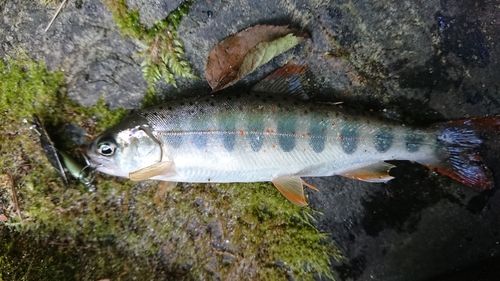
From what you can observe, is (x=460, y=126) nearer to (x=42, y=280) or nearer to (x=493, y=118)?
(x=493, y=118)

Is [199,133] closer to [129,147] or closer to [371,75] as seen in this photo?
[129,147]

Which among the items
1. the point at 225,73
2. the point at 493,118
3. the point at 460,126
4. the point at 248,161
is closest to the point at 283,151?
the point at 248,161

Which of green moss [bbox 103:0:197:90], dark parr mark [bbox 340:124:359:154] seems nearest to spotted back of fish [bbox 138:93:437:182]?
dark parr mark [bbox 340:124:359:154]

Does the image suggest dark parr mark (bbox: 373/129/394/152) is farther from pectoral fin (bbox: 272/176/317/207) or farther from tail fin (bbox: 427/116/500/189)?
pectoral fin (bbox: 272/176/317/207)

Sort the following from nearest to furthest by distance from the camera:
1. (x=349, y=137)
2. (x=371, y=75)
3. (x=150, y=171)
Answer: (x=150, y=171) < (x=349, y=137) < (x=371, y=75)

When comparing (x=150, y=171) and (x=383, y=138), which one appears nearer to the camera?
(x=150, y=171)

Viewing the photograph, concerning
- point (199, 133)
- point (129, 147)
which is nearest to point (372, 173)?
point (199, 133)

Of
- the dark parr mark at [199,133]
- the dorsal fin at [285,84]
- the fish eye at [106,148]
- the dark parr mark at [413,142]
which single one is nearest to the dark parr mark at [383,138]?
the dark parr mark at [413,142]

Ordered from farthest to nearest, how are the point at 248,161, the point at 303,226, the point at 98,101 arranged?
the point at 303,226 → the point at 98,101 → the point at 248,161
